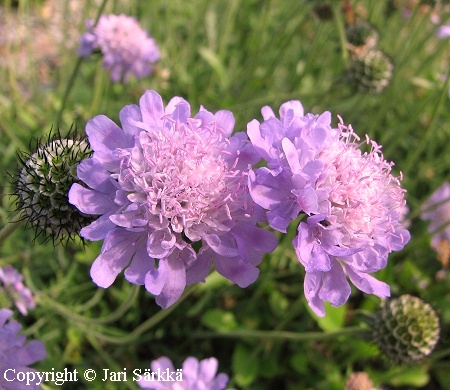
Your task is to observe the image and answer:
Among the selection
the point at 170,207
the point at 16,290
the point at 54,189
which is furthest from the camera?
the point at 16,290

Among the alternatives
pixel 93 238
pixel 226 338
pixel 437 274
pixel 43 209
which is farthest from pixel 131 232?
pixel 437 274

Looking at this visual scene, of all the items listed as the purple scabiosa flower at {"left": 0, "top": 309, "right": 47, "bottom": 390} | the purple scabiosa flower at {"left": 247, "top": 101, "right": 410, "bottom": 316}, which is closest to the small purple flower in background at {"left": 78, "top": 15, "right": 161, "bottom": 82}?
the purple scabiosa flower at {"left": 0, "top": 309, "right": 47, "bottom": 390}

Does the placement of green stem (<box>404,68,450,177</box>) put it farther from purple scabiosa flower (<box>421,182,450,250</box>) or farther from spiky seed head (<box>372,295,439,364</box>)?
spiky seed head (<box>372,295,439,364</box>)

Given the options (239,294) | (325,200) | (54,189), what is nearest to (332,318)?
(239,294)

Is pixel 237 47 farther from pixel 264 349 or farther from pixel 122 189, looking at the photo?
pixel 122 189

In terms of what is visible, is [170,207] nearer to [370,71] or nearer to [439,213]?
[370,71]

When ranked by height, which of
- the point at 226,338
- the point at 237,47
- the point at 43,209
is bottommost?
the point at 226,338
